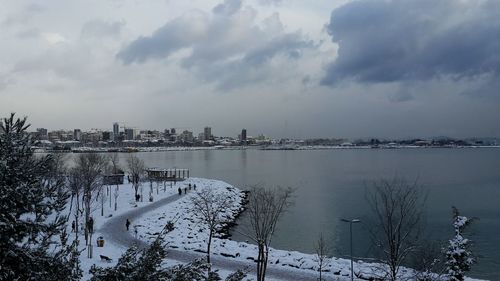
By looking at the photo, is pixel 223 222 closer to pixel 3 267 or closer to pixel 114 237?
pixel 114 237

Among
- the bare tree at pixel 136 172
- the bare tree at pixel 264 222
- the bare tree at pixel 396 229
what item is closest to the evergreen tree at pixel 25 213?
the bare tree at pixel 396 229

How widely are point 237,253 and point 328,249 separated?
22.2ft

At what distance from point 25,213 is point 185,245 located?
23.4 meters

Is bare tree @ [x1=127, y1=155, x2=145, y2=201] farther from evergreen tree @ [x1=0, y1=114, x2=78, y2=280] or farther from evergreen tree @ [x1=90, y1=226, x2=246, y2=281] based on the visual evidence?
evergreen tree @ [x1=90, y1=226, x2=246, y2=281]

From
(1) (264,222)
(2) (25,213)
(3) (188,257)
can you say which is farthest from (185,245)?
(2) (25,213)

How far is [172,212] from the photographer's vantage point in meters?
42.6

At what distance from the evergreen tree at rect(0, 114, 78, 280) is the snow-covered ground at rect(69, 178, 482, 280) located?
625cm

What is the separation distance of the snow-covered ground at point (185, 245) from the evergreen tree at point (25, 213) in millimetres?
6253

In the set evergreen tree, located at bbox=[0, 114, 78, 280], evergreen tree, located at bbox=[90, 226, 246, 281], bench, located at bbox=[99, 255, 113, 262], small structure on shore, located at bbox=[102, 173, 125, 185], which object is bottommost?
bench, located at bbox=[99, 255, 113, 262]

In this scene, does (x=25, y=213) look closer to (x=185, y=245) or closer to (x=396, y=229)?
(x=396, y=229)

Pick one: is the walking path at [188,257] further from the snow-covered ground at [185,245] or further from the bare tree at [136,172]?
the bare tree at [136,172]

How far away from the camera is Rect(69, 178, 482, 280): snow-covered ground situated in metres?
23.2

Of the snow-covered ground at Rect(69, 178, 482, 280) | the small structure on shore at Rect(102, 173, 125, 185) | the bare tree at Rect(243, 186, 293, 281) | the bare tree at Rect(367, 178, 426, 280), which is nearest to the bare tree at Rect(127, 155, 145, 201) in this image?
the small structure on shore at Rect(102, 173, 125, 185)

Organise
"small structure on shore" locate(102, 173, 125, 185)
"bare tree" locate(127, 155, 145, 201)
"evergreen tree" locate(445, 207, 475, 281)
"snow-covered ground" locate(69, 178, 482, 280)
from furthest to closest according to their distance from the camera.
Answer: "small structure on shore" locate(102, 173, 125, 185) < "bare tree" locate(127, 155, 145, 201) < "snow-covered ground" locate(69, 178, 482, 280) < "evergreen tree" locate(445, 207, 475, 281)
